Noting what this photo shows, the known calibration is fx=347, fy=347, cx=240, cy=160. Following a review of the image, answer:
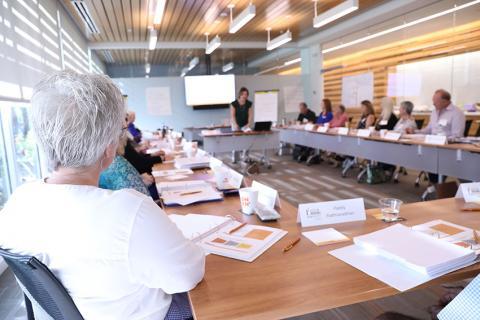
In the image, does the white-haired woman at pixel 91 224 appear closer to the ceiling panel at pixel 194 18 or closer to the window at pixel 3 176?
the window at pixel 3 176

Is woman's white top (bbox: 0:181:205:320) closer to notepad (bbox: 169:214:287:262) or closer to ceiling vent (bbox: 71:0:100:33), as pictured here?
notepad (bbox: 169:214:287:262)

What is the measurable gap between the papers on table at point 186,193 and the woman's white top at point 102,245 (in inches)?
33.6

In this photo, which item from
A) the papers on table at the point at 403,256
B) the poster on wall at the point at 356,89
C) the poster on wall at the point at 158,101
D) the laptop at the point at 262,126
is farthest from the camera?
the poster on wall at the point at 158,101

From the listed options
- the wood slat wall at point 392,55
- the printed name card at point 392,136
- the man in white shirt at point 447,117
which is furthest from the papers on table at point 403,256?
the wood slat wall at point 392,55

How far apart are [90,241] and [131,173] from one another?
47.7 inches

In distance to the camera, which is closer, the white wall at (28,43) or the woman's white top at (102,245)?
the woman's white top at (102,245)

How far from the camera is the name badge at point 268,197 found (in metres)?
1.56

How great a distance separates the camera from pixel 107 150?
946mm

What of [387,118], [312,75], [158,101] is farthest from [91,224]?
[312,75]

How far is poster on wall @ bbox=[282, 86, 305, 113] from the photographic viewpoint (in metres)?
10.5

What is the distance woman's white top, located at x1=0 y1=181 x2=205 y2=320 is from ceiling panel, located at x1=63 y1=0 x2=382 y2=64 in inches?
232

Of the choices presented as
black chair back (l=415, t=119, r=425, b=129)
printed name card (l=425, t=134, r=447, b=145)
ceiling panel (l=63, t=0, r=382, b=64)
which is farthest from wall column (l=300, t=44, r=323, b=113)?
printed name card (l=425, t=134, r=447, b=145)

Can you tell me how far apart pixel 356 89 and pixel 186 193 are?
7.64 meters

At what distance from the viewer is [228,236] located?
4.23 ft
